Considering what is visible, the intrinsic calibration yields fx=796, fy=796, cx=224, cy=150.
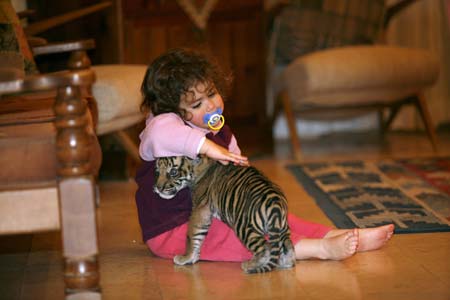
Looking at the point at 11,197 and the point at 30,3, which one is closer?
the point at 11,197

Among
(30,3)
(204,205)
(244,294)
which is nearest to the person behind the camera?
(244,294)

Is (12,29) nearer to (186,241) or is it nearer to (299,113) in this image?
(186,241)

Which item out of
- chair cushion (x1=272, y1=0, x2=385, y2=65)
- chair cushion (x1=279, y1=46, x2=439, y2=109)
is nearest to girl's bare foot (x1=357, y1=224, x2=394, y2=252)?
chair cushion (x1=279, y1=46, x2=439, y2=109)

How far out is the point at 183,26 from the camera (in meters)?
4.05

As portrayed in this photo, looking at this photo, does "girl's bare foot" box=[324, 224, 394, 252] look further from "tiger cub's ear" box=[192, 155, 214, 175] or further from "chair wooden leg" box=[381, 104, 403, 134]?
"chair wooden leg" box=[381, 104, 403, 134]

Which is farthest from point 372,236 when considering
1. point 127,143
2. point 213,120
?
point 127,143

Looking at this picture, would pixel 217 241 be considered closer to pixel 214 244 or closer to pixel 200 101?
pixel 214 244

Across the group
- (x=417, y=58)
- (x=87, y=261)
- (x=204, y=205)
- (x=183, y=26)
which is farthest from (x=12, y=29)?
(x=417, y=58)

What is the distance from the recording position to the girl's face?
86.5 inches

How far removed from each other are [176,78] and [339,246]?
64 cm

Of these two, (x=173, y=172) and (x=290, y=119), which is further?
(x=290, y=119)

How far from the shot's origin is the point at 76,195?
1769 millimetres

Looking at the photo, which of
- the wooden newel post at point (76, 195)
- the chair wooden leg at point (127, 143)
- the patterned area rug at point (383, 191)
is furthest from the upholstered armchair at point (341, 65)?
the wooden newel post at point (76, 195)

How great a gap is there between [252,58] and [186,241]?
2.21 m
